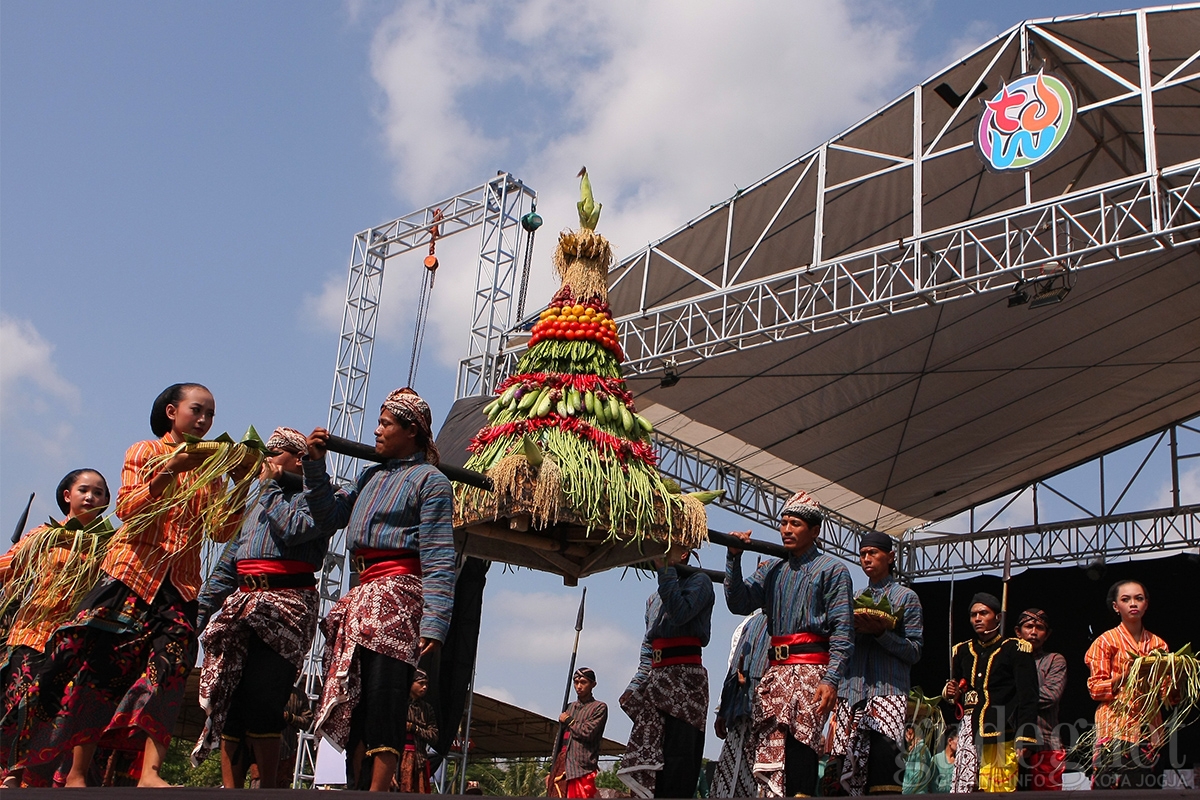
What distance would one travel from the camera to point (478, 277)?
1253 cm

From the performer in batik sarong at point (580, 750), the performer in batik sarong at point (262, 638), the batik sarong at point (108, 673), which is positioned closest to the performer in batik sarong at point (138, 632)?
the batik sarong at point (108, 673)

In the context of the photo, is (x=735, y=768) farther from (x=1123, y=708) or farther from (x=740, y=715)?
(x=1123, y=708)

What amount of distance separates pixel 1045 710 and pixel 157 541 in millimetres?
4215

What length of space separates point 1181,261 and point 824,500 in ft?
17.8

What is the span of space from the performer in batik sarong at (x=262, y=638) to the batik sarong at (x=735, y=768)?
192 centimetres

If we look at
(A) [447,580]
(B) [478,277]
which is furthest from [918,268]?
(A) [447,580]

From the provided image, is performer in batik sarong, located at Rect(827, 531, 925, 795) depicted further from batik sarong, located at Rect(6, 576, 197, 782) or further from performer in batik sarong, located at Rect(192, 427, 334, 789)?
batik sarong, located at Rect(6, 576, 197, 782)

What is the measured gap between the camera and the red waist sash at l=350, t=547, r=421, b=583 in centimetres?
357

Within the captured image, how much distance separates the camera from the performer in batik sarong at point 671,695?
5.08 metres

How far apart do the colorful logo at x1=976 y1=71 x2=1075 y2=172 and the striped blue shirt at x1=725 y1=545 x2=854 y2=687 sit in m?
5.68

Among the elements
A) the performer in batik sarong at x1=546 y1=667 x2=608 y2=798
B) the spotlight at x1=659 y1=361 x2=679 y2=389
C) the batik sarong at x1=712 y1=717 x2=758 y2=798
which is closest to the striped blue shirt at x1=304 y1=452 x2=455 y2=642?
the batik sarong at x1=712 y1=717 x2=758 y2=798

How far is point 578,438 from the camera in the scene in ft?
15.3

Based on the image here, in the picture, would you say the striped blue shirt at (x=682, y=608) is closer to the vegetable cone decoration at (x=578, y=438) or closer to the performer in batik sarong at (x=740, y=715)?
the performer in batik sarong at (x=740, y=715)

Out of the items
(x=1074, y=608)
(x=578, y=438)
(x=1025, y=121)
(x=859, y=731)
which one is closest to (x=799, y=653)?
(x=859, y=731)
